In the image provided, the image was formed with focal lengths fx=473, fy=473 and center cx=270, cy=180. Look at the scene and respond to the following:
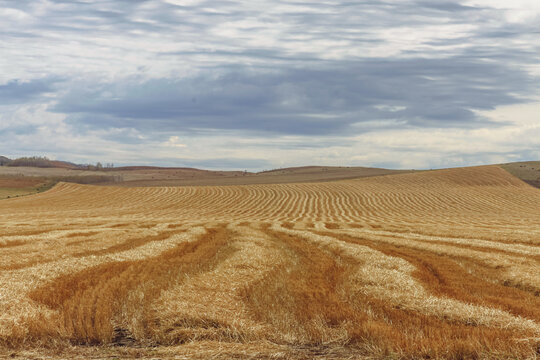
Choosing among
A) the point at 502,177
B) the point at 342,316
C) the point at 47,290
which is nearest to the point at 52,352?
the point at 47,290

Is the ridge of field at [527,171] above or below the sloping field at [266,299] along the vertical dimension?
above

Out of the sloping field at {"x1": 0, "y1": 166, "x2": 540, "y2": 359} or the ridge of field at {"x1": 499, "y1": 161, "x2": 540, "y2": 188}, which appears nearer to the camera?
the sloping field at {"x1": 0, "y1": 166, "x2": 540, "y2": 359}

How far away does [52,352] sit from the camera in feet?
30.5

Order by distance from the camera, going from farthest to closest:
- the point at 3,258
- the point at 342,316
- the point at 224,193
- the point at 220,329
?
the point at 224,193 → the point at 3,258 → the point at 342,316 → the point at 220,329

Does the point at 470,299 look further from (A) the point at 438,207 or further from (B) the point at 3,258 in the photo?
(A) the point at 438,207

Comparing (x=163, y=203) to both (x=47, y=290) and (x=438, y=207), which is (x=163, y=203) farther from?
(x=47, y=290)

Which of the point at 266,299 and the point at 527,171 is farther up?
the point at 527,171

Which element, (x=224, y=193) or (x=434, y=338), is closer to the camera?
(x=434, y=338)

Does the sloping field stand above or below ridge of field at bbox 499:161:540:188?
below

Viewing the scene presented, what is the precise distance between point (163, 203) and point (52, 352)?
8765 cm

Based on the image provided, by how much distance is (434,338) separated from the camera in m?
9.38

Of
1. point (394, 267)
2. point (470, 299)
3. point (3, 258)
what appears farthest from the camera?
point (3, 258)

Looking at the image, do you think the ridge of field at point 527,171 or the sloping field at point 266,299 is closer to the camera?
the sloping field at point 266,299

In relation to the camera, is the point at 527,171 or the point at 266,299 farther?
the point at 527,171
